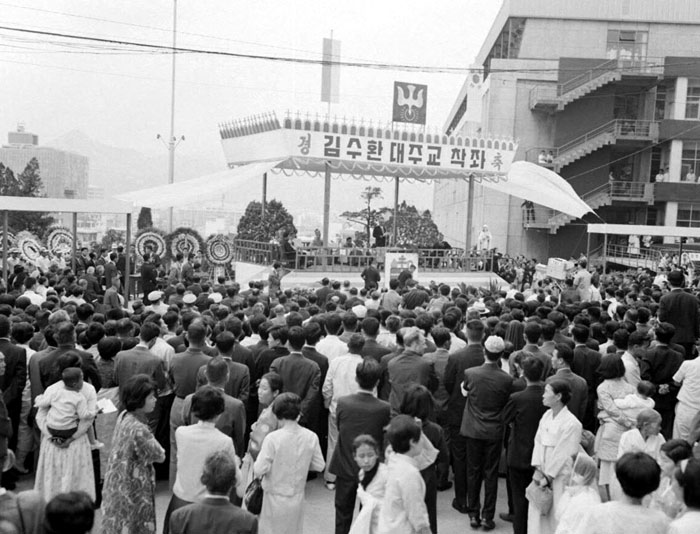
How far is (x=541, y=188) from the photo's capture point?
18891 mm

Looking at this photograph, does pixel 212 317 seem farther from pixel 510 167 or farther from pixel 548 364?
pixel 510 167

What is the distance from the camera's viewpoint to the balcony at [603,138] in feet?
103

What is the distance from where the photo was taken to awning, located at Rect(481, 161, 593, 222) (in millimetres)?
17828

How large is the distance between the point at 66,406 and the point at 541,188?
52.9 ft

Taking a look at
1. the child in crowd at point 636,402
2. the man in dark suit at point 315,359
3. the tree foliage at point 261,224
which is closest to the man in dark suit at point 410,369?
the man in dark suit at point 315,359

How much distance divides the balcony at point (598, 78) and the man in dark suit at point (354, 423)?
2981 cm

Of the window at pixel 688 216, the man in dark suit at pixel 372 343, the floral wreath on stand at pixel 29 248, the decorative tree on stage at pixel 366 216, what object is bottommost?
the man in dark suit at pixel 372 343

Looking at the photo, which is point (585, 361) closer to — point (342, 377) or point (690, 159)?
point (342, 377)

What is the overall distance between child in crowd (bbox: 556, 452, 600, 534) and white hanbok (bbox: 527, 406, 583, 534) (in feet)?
1.96

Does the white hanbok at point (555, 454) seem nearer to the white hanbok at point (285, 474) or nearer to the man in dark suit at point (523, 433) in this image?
the man in dark suit at point (523, 433)

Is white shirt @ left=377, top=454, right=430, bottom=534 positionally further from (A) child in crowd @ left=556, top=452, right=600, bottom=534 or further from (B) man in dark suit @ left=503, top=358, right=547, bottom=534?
(B) man in dark suit @ left=503, top=358, right=547, bottom=534

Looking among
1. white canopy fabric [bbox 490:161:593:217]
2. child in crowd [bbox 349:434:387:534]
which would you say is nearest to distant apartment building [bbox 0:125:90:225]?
white canopy fabric [bbox 490:161:593:217]

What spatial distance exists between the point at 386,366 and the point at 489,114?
94.4ft

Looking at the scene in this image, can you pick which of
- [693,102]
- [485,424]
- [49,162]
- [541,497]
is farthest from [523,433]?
[49,162]
